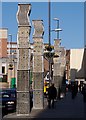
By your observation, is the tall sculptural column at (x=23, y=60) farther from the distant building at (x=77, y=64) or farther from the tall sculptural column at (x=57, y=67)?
the distant building at (x=77, y=64)

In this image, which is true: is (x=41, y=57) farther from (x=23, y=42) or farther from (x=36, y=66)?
(x=23, y=42)

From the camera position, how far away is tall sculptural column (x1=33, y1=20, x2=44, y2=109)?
1165 inches

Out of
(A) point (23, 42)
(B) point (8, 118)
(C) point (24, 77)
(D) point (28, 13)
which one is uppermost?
(D) point (28, 13)

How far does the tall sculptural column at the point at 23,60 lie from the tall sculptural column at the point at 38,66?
4295 mm

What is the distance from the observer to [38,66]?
29797 mm

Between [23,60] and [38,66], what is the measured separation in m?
4.53

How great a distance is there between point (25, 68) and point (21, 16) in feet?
9.83

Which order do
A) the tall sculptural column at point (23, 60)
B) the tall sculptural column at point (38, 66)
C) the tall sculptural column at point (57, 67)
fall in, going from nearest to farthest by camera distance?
the tall sculptural column at point (23, 60) → the tall sculptural column at point (38, 66) → the tall sculptural column at point (57, 67)

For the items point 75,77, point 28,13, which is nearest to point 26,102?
point 28,13

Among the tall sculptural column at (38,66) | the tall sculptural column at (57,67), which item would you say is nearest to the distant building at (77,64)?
the tall sculptural column at (57,67)

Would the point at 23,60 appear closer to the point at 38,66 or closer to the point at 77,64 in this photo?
the point at 38,66

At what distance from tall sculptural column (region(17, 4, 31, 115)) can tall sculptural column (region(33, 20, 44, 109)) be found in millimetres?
4295

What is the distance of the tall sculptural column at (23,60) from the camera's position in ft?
82.3

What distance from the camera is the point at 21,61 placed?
25359 mm
